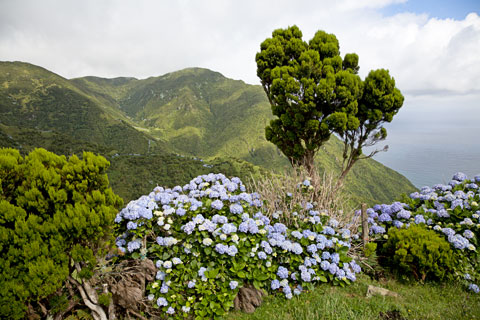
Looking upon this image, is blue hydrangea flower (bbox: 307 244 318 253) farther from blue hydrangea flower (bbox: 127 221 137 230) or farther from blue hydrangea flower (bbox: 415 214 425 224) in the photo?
blue hydrangea flower (bbox: 127 221 137 230)

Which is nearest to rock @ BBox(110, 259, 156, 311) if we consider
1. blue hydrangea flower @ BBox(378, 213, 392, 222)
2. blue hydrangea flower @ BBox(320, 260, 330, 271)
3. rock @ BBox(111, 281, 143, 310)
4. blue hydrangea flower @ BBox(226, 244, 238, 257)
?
rock @ BBox(111, 281, 143, 310)

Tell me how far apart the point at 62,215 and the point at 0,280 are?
0.75m

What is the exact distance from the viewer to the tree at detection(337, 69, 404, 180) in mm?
7336

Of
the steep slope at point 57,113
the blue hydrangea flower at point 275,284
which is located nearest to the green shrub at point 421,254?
the blue hydrangea flower at point 275,284

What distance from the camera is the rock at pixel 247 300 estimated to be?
3410 millimetres

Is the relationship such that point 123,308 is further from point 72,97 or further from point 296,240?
point 72,97

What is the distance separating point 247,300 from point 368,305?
1.69 meters

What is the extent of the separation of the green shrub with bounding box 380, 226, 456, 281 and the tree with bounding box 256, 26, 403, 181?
9.86 feet

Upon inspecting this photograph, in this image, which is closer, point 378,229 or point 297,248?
point 297,248

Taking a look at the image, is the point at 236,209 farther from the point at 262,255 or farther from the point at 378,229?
the point at 378,229

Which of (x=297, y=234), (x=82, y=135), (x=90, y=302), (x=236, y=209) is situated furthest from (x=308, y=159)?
(x=82, y=135)

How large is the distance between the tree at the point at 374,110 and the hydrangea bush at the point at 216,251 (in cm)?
382

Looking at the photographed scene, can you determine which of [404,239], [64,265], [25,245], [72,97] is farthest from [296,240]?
[72,97]

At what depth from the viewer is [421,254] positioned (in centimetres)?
405
